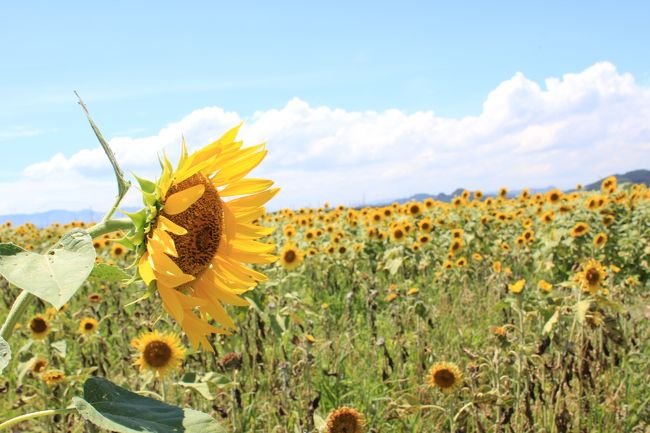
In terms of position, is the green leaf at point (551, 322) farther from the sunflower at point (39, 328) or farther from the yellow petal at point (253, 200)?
the sunflower at point (39, 328)

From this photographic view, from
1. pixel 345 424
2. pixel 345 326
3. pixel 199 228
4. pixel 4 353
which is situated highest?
pixel 199 228

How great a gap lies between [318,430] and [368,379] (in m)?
1.12

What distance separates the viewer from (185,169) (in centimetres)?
96

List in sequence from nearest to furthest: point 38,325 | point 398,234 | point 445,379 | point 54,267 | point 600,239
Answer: point 54,267, point 445,379, point 38,325, point 600,239, point 398,234

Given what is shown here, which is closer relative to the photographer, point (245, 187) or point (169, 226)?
point (169, 226)

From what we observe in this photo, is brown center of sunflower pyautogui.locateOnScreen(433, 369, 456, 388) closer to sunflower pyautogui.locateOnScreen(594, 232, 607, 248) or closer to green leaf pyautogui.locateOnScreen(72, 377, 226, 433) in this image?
green leaf pyautogui.locateOnScreen(72, 377, 226, 433)

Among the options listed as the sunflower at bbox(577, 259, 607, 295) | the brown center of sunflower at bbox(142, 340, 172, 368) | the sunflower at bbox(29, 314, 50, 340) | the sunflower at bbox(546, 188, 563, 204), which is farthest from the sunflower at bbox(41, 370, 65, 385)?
the sunflower at bbox(546, 188, 563, 204)

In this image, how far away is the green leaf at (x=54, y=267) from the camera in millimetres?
566

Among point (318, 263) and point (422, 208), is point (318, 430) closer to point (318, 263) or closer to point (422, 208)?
point (318, 263)

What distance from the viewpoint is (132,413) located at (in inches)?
29.1

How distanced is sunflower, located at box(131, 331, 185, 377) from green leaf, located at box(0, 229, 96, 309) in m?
2.05

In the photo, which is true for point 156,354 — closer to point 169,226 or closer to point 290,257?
point 169,226

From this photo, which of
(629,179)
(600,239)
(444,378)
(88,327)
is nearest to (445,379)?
(444,378)

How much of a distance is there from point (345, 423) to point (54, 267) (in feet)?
5.03
